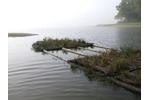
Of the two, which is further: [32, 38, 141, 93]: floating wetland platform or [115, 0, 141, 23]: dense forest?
[115, 0, 141, 23]: dense forest

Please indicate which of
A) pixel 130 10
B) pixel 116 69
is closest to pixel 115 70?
pixel 116 69

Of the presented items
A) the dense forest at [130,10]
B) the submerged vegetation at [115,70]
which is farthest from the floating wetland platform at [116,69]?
the dense forest at [130,10]

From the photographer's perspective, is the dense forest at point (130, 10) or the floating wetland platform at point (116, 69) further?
the dense forest at point (130, 10)

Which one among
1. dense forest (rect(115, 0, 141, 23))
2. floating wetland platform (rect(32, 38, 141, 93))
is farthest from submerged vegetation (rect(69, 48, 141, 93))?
dense forest (rect(115, 0, 141, 23))

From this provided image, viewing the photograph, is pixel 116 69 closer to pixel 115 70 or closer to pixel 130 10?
pixel 115 70

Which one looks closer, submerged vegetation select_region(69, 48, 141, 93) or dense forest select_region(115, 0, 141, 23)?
submerged vegetation select_region(69, 48, 141, 93)

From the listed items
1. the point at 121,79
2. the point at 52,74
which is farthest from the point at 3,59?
the point at 52,74

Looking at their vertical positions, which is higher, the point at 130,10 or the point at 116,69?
the point at 130,10

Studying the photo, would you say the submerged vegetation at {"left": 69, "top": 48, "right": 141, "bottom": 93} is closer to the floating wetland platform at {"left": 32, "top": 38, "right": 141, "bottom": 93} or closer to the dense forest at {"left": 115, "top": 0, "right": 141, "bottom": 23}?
the floating wetland platform at {"left": 32, "top": 38, "right": 141, "bottom": 93}

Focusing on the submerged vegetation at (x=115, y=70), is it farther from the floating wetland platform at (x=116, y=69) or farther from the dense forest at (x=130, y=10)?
the dense forest at (x=130, y=10)

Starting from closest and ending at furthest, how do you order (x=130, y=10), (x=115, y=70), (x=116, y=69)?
1. (x=115, y=70)
2. (x=116, y=69)
3. (x=130, y=10)

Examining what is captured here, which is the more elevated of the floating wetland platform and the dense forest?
the dense forest
